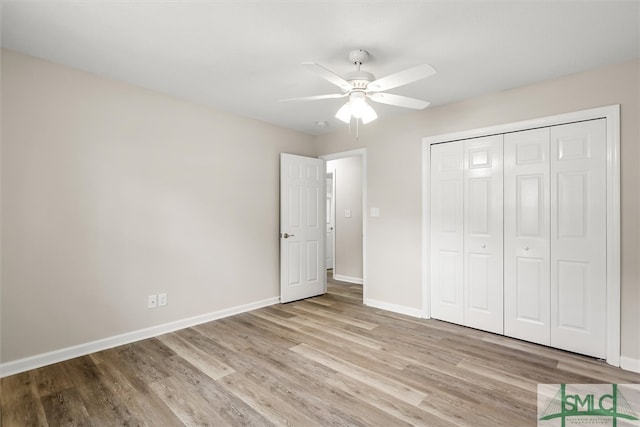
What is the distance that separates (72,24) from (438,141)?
11.1 feet

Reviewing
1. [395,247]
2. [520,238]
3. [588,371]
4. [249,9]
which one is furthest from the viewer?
[395,247]

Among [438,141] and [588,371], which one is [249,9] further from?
[588,371]

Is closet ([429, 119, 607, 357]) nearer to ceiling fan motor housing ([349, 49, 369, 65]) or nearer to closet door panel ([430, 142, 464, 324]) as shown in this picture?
closet door panel ([430, 142, 464, 324])

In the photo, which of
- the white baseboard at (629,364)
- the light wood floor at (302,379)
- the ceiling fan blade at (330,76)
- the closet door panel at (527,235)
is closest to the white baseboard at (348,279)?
the light wood floor at (302,379)

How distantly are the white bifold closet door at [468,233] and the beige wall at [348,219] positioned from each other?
7.18 feet

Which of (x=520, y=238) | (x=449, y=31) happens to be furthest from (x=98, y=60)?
(x=520, y=238)

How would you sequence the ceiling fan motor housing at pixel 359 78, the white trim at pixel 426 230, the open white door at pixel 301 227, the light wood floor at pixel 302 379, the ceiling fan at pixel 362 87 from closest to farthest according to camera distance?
the light wood floor at pixel 302 379
the ceiling fan at pixel 362 87
the ceiling fan motor housing at pixel 359 78
the white trim at pixel 426 230
the open white door at pixel 301 227

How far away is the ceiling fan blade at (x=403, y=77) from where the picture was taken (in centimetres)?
190

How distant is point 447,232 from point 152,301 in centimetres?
321

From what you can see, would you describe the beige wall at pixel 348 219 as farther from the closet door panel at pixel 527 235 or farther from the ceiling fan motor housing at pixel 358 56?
the ceiling fan motor housing at pixel 358 56

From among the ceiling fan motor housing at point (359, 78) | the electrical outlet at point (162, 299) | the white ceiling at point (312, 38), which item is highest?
the white ceiling at point (312, 38)

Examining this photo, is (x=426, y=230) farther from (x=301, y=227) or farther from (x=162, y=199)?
(x=162, y=199)

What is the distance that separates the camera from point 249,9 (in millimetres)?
1909

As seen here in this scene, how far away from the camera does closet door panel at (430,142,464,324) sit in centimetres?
345
